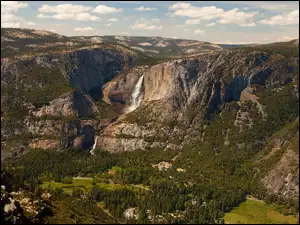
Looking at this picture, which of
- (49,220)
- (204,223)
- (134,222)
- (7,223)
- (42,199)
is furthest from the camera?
(204,223)

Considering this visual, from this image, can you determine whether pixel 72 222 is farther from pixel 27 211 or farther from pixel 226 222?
pixel 226 222

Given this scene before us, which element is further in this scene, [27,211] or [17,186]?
[17,186]

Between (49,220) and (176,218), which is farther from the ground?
(49,220)

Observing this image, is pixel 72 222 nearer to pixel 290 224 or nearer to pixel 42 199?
pixel 42 199

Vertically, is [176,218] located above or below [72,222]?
below

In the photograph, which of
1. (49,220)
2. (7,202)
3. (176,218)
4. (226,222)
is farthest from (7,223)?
(226,222)

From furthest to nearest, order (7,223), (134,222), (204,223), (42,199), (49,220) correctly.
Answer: (204,223)
(134,222)
(42,199)
(49,220)
(7,223)

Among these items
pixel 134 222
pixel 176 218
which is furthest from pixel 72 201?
pixel 176 218

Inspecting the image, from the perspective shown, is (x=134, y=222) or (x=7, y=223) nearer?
(x=7, y=223)

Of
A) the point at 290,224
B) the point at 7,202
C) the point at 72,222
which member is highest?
the point at 7,202
